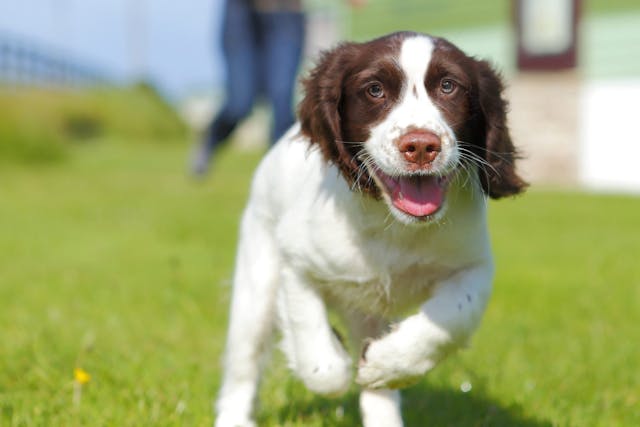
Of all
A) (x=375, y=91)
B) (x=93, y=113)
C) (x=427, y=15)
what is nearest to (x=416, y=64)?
(x=375, y=91)

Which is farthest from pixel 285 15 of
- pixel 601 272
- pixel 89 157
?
pixel 89 157

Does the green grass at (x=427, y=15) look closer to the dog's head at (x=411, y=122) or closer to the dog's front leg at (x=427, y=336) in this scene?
the dog's head at (x=411, y=122)

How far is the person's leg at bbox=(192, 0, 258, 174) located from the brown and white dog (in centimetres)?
349

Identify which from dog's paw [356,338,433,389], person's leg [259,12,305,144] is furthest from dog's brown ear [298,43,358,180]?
person's leg [259,12,305,144]

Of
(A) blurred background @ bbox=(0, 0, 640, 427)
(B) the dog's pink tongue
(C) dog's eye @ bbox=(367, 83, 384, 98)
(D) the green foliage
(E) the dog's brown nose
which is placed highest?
(C) dog's eye @ bbox=(367, 83, 384, 98)

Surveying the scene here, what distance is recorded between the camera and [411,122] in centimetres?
247

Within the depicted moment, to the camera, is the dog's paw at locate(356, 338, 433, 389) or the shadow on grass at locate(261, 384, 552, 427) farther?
the shadow on grass at locate(261, 384, 552, 427)

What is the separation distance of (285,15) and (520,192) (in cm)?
372

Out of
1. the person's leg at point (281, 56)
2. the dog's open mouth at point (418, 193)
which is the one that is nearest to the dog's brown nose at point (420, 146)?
the dog's open mouth at point (418, 193)

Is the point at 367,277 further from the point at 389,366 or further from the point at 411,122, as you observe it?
the point at 411,122

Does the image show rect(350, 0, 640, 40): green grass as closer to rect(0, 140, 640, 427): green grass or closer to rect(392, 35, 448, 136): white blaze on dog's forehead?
rect(0, 140, 640, 427): green grass

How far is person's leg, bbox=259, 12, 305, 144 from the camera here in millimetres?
6234

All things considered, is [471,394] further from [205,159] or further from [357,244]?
[205,159]

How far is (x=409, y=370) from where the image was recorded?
2.58 m
